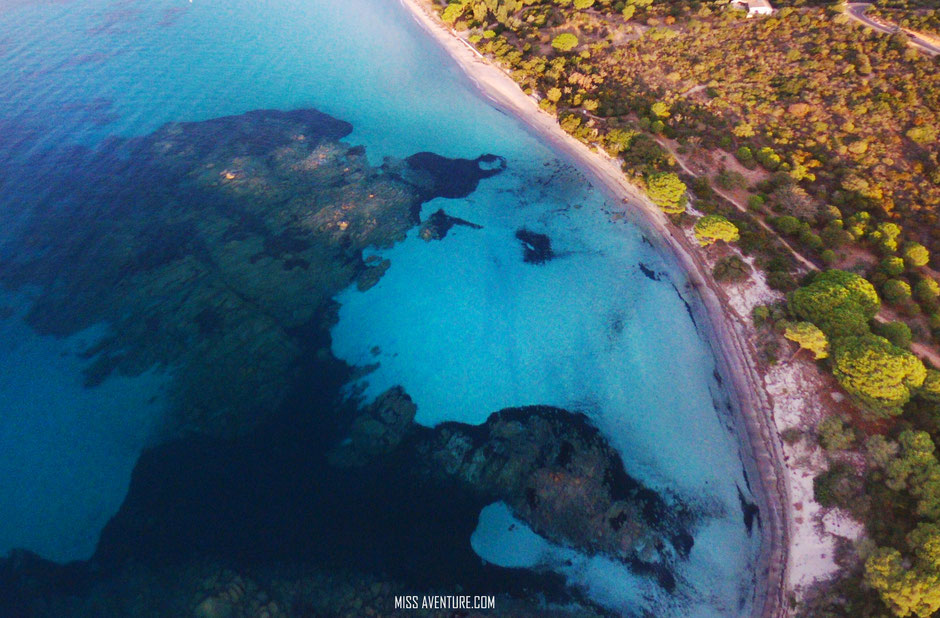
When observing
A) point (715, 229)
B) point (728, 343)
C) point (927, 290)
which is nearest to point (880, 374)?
point (728, 343)

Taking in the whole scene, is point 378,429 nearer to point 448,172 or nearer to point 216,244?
point 216,244

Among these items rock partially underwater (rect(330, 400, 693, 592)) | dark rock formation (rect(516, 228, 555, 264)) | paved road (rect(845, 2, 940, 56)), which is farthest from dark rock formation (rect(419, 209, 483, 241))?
paved road (rect(845, 2, 940, 56))

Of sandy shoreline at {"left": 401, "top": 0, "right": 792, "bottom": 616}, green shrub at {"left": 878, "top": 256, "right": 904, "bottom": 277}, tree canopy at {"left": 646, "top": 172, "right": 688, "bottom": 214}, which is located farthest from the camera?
tree canopy at {"left": 646, "top": 172, "right": 688, "bottom": 214}

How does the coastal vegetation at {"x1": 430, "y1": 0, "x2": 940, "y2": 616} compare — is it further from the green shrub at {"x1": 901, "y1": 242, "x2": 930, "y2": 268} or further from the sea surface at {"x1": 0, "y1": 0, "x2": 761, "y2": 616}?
the sea surface at {"x1": 0, "y1": 0, "x2": 761, "y2": 616}

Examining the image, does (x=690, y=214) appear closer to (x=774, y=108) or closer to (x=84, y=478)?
(x=774, y=108)

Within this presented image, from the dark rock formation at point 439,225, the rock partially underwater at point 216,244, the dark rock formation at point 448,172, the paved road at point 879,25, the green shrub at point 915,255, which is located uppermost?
the paved road at point 879,25

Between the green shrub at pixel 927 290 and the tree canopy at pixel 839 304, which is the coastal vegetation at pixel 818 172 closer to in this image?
the tree canopy at pixel 839 304

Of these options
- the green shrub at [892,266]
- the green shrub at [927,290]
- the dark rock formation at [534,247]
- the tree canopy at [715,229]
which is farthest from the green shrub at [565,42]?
the green shrub at [927,290]
